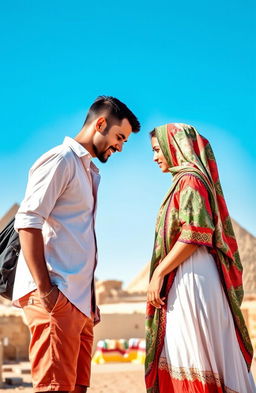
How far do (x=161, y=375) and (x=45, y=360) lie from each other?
853 millimetres

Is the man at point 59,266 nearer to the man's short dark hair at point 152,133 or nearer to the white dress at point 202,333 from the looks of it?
the white dress at point 202,333

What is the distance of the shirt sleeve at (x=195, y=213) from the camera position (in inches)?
121

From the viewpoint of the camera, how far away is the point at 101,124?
2.93 m

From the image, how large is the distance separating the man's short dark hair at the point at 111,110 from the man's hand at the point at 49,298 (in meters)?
0.95

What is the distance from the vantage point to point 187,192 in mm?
3174

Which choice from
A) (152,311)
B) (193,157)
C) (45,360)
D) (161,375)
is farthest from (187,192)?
(45,360)

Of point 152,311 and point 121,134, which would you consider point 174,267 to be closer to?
point 152,311

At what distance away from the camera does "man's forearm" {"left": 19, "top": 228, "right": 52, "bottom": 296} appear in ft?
8.16

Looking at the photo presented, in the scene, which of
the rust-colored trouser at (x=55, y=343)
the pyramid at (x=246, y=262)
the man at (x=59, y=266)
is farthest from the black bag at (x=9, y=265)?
the pyramid at (x=246, y=262)

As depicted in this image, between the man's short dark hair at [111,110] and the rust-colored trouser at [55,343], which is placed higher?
the man's short dark hair at [111,110]

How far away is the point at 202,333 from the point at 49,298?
0.97m

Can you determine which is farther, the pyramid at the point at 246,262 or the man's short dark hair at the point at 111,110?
the pyramid at the point at 246,262

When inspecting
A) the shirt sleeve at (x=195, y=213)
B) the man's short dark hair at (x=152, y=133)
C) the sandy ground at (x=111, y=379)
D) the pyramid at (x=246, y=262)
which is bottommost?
the sandy ground at (x=111, y=379)

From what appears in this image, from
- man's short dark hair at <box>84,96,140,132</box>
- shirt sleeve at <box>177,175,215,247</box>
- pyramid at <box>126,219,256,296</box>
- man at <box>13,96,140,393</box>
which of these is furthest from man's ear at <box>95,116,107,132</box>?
pyramid at <box>126,219,256,296</box>
